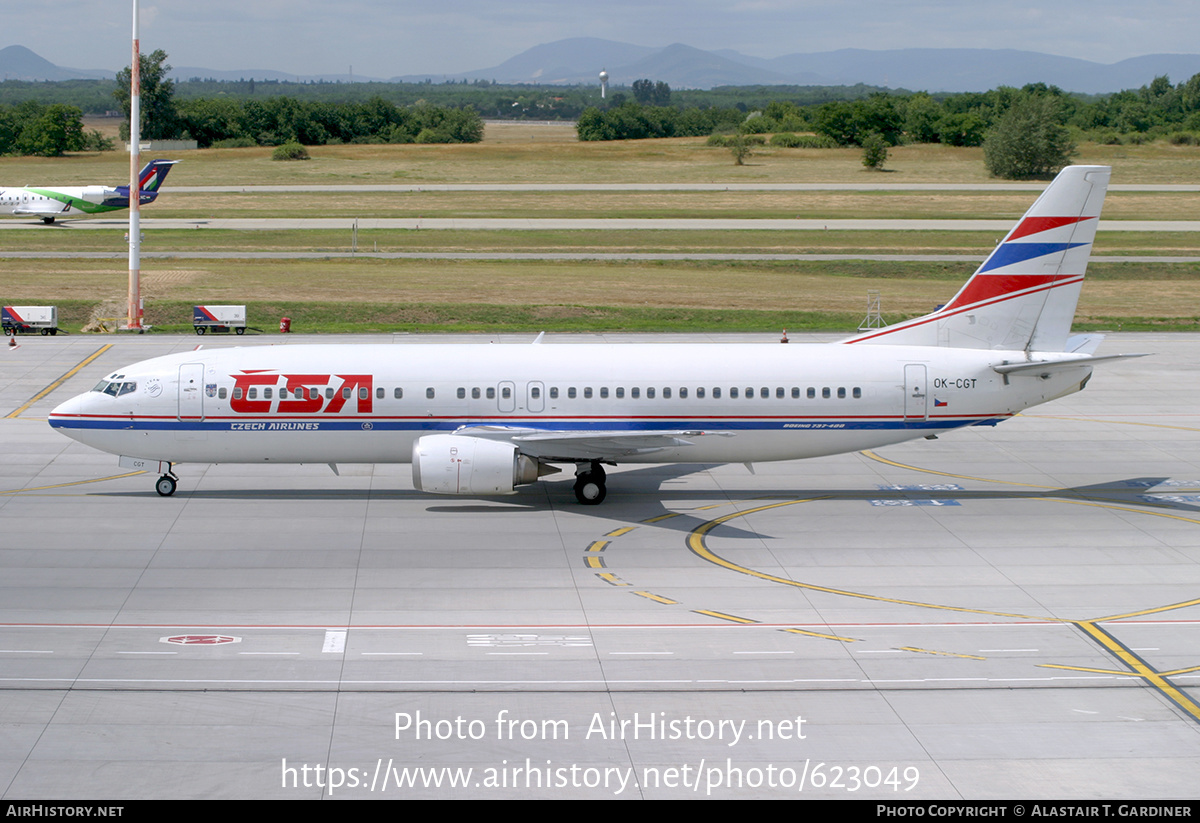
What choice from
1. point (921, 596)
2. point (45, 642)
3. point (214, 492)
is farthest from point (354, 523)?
point (921, 596)

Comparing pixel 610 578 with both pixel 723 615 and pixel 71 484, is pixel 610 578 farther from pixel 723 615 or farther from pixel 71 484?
pixel 71 484

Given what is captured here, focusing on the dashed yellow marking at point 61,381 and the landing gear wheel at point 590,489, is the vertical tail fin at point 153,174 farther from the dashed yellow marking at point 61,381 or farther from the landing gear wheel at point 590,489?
the landing gear wheel at point 590,489

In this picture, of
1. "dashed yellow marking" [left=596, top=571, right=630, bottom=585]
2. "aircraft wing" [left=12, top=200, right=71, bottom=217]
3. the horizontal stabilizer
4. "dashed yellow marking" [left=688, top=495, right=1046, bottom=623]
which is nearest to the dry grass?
"aircraft wing" [left=12, top=200, right=71, bottom=217]

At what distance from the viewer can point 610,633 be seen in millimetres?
22719

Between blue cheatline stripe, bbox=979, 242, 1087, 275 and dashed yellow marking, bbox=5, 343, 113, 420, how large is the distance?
33.0 m

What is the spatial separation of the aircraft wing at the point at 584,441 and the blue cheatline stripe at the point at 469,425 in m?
→ 0.29

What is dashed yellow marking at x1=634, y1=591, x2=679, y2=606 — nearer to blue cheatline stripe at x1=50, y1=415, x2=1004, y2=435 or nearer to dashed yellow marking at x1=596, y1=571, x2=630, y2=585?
dashed yellow marking at x1=596, y1=571, x2=630, y2=585

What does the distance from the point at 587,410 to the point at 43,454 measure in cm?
1781

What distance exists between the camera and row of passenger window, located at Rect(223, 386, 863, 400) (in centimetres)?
3102

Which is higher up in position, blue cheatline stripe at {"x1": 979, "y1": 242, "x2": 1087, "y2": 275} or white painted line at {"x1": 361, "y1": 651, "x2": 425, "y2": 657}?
blue cheatline stripe at {"x1": 979, "y1": 242, "x2": 1087, "y2": 275}

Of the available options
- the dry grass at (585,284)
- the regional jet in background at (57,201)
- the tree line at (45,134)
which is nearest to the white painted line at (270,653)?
the dry grass at (585,284)

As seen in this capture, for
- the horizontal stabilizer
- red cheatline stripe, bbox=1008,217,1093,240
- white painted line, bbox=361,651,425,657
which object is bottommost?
white painted line, bbox=361,651,425,657

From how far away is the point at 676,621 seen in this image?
23.3 meters

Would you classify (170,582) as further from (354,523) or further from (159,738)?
(159,738)
